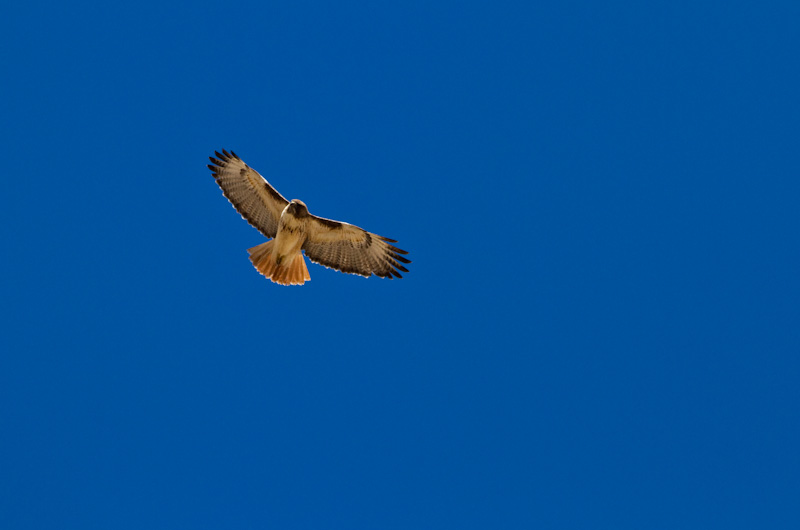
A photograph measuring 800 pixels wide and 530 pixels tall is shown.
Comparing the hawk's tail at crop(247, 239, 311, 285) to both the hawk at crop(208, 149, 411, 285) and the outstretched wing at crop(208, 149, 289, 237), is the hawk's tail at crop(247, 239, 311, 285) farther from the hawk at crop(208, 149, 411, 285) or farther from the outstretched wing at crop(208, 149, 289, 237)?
the outstretched wing at crop(208, 149, 289, 237)

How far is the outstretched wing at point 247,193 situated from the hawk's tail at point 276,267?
654 millimetres

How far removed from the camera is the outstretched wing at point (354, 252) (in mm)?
13219

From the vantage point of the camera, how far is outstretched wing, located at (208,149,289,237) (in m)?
13.3

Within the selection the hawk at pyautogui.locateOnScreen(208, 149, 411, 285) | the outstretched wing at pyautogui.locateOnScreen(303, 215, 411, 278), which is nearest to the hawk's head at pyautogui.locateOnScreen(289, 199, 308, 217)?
the hawk at pyautogui.locateOnScreen(208, 149, 411, 285)

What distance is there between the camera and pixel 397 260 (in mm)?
13531

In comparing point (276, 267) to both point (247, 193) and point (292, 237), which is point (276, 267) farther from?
point (247, 193)

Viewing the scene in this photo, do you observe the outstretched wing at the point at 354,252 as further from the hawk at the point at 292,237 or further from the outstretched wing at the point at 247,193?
the outstretched wing at the point at 247,193

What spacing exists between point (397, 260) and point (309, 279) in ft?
5.40

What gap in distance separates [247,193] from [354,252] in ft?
7.25

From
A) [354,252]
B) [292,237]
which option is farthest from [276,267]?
[354,252]

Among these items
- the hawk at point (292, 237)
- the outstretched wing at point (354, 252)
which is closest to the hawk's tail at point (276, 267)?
the hawk at point (292, 237)

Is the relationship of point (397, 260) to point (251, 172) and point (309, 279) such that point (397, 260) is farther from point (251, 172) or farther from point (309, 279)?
point (251, 172)

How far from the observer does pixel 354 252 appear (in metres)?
13.6

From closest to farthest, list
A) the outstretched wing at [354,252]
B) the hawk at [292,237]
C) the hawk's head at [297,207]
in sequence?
the hawk's head at [297,207]
the hawk at [292,237]
the outstretched wing at [354,252]
